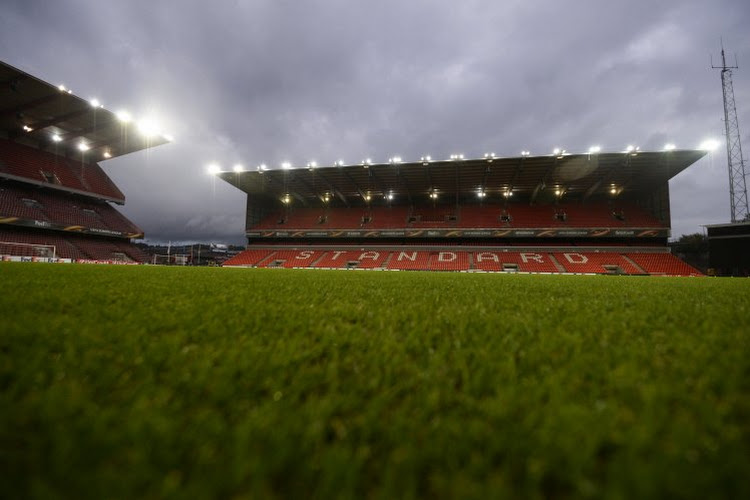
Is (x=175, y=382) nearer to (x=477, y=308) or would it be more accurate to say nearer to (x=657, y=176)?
(x=477, y=308)

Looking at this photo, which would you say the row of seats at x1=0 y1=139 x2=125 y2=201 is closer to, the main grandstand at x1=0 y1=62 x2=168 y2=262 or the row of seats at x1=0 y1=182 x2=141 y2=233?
the main grandstand at x1=0 y1=62 x2=168 y2=262

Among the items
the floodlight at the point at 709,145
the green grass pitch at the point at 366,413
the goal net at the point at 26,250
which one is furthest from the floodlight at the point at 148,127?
the floodlight at the point at 709,145

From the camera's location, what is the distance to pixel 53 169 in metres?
28.2

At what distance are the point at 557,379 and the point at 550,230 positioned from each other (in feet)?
102

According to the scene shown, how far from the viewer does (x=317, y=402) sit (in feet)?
A: 2.90

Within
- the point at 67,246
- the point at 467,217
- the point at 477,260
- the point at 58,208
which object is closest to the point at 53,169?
the point at 58,208

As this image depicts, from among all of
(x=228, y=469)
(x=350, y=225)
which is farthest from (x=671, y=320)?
(x=350, y=225)

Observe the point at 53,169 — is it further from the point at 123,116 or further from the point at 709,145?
the point at 709,145

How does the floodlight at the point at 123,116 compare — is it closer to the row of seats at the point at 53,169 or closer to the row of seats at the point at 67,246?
the row of seats at the point at 53,169

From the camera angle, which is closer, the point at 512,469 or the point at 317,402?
the point at 512,469

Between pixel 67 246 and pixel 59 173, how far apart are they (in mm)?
9074

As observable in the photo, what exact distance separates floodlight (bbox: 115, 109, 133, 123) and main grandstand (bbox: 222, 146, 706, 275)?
28.1 ft

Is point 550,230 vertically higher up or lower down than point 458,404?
higher up

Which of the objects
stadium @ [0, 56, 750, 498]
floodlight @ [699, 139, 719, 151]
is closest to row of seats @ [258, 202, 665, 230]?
floodlight @ [699, 139, 719, 151]
